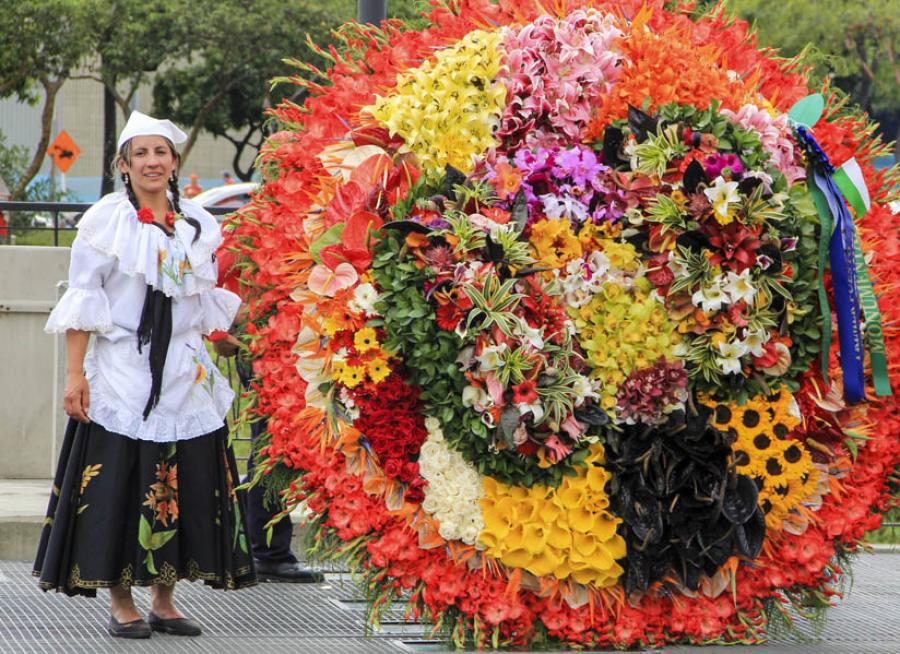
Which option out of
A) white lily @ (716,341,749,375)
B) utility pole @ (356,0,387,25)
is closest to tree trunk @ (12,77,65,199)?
utility pole @ (356,0,387,25)

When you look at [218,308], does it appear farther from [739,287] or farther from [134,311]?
[739,287]

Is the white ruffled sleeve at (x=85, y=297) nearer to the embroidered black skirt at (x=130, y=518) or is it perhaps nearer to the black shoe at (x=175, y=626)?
the embroidered black skirt at (x=130, y=518)

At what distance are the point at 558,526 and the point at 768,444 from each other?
2.61 feet

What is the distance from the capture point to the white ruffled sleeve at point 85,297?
5508 mm

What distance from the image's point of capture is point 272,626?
6020mm

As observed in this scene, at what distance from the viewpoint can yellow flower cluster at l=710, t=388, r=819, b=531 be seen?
521 centimetres

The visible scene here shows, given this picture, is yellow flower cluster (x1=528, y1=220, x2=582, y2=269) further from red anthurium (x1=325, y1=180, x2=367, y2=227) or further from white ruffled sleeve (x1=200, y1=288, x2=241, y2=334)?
white ruffled sleeve (x1=200, y1=288, x2=241, y2=334)

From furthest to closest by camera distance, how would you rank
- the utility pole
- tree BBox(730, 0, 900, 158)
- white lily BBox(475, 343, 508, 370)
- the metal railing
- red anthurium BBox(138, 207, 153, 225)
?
tree BBox(730, 0, 900, 158)
the metal railing
the utility pole
red anthurium BBox(138, 207, 153, 225)
white lily BBox(475, 343, 508, 370)

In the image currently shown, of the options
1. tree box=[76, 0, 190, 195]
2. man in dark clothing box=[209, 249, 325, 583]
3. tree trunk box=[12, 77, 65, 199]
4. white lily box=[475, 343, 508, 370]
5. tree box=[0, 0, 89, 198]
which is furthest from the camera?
tree box=[76, 0, 190, 195]

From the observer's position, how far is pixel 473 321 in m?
4.95

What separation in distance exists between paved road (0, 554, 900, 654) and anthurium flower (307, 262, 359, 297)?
100 centimetres

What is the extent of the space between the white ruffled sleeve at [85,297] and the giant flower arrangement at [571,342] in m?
0.65

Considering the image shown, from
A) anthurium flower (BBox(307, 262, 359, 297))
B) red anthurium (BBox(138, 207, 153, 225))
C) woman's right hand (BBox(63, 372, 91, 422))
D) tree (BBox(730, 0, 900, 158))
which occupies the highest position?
tree (BBox(730, 0, 900, 158))

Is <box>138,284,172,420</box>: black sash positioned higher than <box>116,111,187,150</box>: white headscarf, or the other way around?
<box>116,111,187,150</box>: white headscarf
